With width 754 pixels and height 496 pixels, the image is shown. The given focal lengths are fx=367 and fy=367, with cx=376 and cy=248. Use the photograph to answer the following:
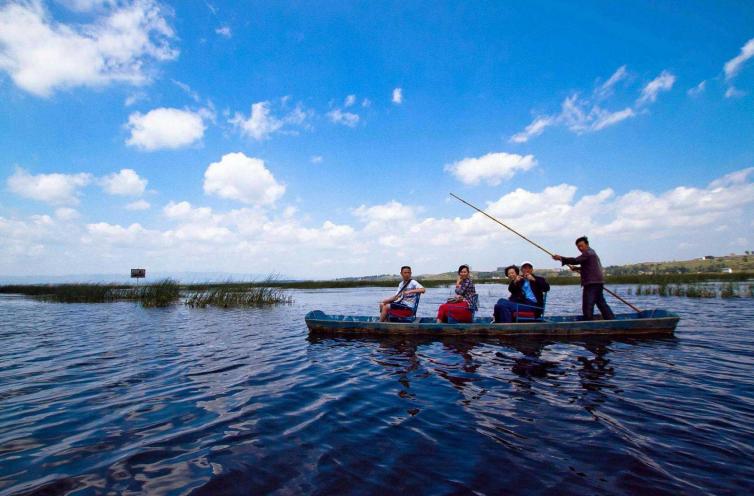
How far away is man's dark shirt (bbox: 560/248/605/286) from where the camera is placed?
11.7 meters

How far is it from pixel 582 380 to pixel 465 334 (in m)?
4.75

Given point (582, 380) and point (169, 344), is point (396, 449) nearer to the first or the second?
point (582, 380)

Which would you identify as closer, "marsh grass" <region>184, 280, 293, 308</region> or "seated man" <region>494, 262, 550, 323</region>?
"seated man" <region>494, 262, 550, 323</region>

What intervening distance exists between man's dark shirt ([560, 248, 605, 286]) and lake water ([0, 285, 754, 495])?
2243mm

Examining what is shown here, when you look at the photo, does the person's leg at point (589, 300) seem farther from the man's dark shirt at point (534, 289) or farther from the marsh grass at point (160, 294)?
the marsh grass at point (160, 294)

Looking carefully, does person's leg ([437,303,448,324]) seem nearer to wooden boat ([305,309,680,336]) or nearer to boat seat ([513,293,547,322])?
wooden boat ([305,309,680,336])

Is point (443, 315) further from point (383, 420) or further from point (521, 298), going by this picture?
point (383, 420)

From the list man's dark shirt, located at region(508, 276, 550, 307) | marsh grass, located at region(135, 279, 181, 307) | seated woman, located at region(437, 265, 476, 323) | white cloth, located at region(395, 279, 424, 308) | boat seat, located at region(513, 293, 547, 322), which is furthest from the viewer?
marsh grass, located at region(135, 279, 181, 307)

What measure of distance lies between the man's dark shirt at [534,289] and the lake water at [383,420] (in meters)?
1.81

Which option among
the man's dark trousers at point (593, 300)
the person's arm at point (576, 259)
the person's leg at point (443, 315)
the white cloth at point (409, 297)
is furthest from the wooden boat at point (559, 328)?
the person's arm at point (576, 259)

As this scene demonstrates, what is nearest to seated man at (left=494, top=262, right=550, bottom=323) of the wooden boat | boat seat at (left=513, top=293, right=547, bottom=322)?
boat seat at (left=513, top=293, right=547, bottom=322)

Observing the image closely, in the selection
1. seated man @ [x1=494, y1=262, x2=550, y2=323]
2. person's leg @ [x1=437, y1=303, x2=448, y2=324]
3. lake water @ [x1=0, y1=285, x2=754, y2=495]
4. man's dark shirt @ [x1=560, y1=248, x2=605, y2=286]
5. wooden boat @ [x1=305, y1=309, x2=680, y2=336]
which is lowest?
lake water @ [x1=0, y1=285, x2=754, y2=495]

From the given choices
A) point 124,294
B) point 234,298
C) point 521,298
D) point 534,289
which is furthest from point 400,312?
point 124,294

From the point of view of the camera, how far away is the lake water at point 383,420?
12.0 ft
